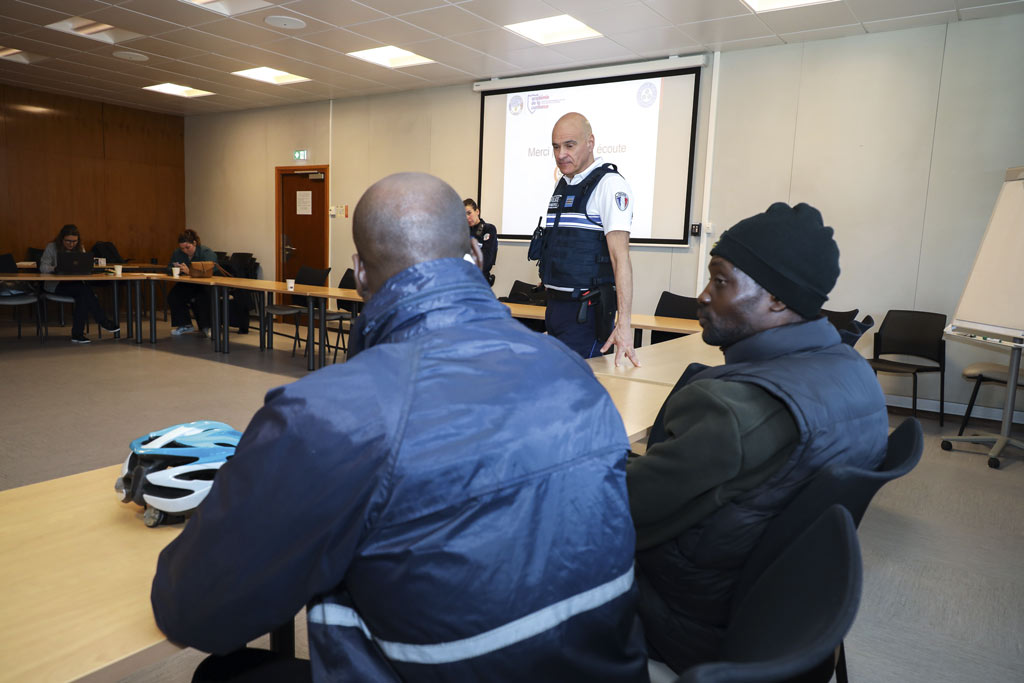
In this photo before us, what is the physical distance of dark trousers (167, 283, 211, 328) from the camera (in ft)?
25.8

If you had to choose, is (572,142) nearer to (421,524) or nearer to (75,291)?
(421,524)

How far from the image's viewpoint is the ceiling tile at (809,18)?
16.0 ft

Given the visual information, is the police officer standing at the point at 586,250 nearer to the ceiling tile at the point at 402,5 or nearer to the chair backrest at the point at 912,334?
the ceiling tile at the point at 402,5

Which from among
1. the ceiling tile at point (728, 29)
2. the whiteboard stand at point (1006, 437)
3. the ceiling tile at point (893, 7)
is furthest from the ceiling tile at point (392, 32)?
the whiteboard stand at point (1006, 437)

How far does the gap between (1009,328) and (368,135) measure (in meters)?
7.19

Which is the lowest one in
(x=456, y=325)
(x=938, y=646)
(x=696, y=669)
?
(x=938, y=646)

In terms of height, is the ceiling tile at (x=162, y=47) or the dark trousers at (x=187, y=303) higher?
the ceiling tile at (x=162, y=47)

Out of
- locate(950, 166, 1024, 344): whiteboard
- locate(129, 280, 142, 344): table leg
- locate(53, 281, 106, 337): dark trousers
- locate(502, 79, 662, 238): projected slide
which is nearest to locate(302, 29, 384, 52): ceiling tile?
locate(502, 79, 662, 238): projected slide

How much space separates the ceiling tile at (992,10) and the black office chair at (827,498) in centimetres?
516

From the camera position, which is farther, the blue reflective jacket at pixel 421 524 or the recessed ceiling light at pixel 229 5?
the recessed ceiling light at pixel 229 5

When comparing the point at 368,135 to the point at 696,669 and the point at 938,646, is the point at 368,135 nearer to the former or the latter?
the point at 938,646

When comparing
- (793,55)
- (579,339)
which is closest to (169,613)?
(579,339)

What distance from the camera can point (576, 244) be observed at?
2.74 meters

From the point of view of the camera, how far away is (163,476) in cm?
108
